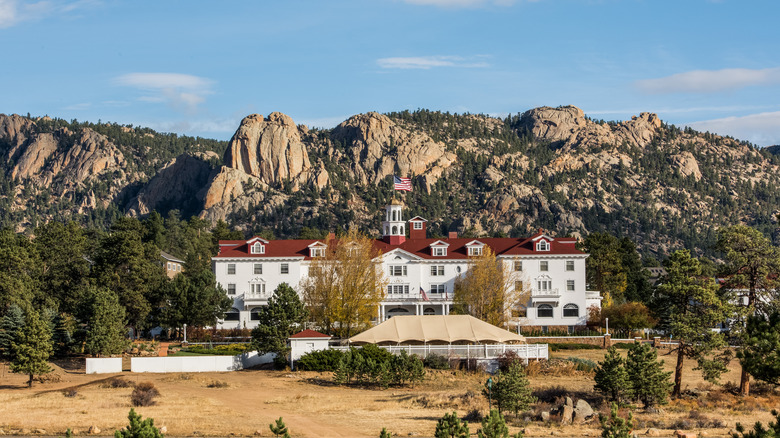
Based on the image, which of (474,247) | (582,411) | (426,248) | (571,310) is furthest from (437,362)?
(426,248)

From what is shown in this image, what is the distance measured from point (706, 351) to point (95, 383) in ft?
126

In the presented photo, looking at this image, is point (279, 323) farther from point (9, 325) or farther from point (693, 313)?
point (693, 313)

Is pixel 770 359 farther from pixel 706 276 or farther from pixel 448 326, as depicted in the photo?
pixel 448 326

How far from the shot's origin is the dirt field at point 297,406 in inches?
1537

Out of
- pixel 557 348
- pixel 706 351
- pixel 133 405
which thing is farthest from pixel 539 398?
pixel 557 348

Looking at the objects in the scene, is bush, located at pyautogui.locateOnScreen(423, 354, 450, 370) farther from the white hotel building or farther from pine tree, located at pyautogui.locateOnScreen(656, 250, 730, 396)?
the white hotel building

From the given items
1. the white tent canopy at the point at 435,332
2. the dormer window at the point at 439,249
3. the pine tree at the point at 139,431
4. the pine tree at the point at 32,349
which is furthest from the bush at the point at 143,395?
the dormer window at the point at 439,249

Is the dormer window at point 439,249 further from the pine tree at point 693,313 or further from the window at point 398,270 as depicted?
the pine tree at point 693,313

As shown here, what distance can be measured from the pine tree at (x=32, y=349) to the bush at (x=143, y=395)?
10682 mm

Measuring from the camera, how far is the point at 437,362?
5959cm

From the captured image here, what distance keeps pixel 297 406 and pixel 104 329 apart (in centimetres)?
2636

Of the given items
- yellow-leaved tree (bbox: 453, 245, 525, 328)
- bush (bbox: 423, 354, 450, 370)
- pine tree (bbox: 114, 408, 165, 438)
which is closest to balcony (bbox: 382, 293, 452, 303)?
yellow-leaved tree (bbox: 453, 245, 525, 328)

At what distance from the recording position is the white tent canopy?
6072cm

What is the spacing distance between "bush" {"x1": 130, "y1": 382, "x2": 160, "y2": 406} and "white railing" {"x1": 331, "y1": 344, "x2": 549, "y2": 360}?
1797 cm
